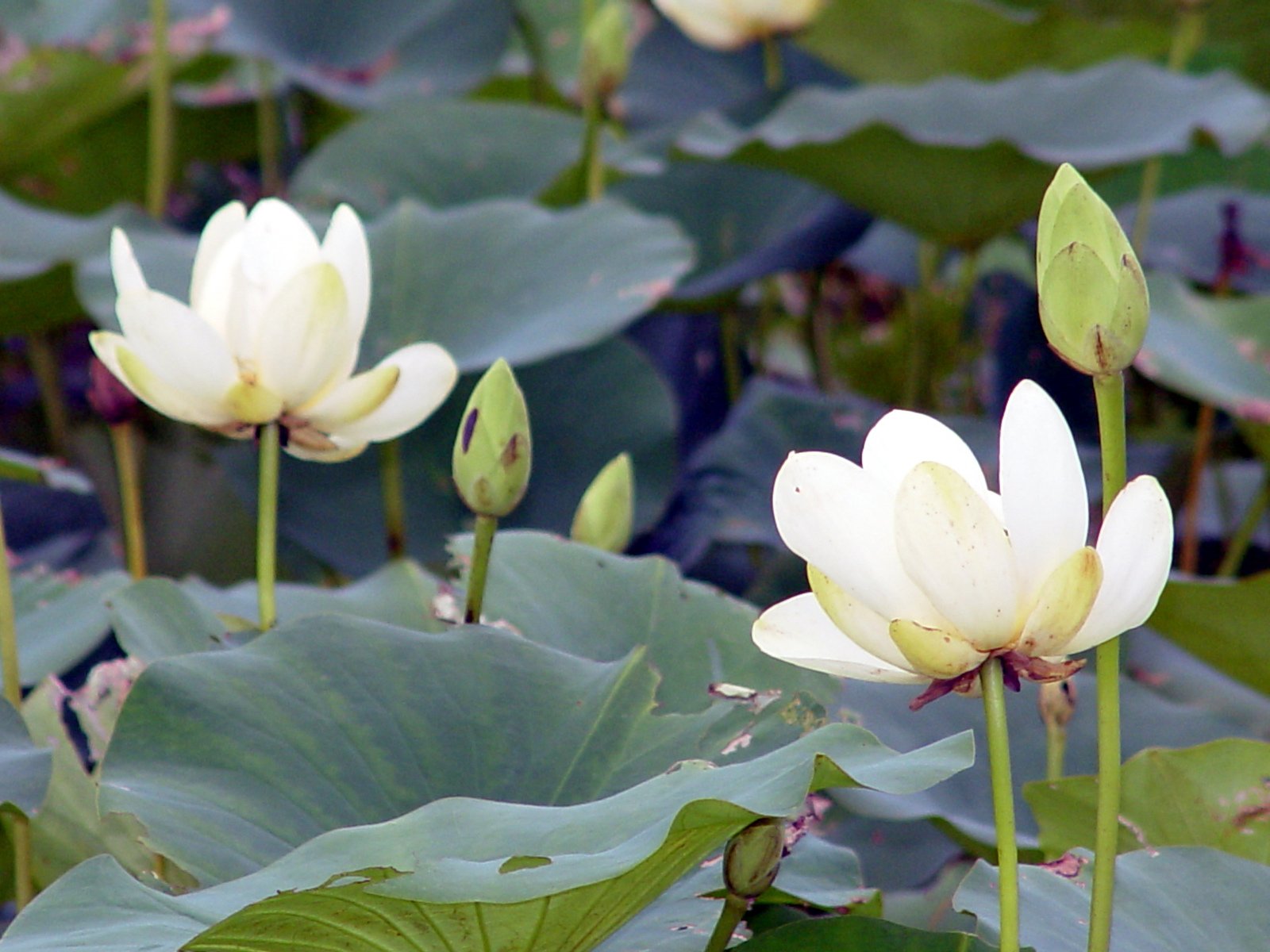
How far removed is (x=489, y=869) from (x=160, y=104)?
1230 millimetres

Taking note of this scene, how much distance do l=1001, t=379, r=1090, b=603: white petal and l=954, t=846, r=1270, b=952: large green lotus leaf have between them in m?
0.14

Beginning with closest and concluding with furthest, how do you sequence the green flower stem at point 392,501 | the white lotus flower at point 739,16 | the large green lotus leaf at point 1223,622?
the large green lotus leaf at point 1223,622 → the green flower stem at point 392,501 → the white lotus flower at point 739,16

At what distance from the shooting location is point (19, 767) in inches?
22.4

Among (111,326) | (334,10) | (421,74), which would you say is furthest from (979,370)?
(111,326)

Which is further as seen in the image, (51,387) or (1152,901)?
(51,387)

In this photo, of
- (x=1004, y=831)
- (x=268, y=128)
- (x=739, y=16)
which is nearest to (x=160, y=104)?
(x=268, y=128)

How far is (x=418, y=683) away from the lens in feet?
1.95

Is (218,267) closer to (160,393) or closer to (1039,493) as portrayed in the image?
(160,393)

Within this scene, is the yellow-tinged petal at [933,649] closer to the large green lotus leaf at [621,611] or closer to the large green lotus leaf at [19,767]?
the large green lotus leaf at [621,611]

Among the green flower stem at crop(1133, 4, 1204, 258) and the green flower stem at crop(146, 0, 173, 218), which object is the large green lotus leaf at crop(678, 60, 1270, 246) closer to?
the green flower stem at crop(1133, 4, 1204, 258)

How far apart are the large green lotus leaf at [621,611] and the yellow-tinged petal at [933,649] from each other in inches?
10.1

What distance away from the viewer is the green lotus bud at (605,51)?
4.55 feet

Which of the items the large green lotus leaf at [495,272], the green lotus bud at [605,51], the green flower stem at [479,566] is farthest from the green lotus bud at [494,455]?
the green lotus bud at [605,51]

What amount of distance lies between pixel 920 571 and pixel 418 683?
26 centimetres
